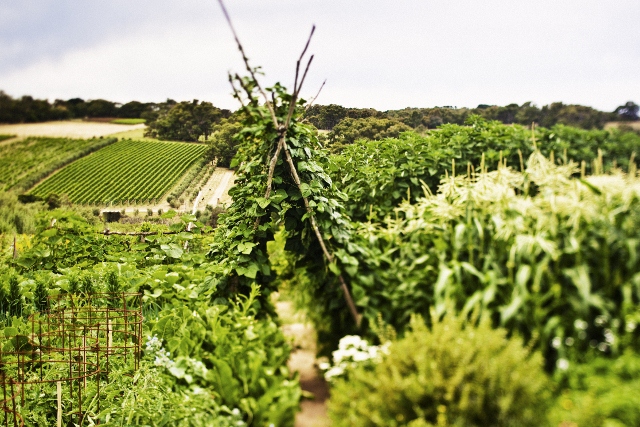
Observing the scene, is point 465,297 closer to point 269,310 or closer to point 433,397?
point 433,397

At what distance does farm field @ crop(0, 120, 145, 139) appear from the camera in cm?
715

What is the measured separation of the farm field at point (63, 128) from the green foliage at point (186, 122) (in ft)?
1.62

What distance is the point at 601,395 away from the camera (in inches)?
69.7

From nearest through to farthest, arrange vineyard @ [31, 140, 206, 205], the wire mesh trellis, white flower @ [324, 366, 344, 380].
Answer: white flower @ [324, 366, 344, 380] → the wire mesh trellis → vineyard @ [31, 140, 206, 205]

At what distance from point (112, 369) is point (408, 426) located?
272 centimetres

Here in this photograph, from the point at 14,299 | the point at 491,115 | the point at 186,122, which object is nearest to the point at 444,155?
the point at 491,115

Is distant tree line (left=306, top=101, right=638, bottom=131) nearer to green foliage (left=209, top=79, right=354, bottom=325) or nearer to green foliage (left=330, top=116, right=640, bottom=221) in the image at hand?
green foliage (left=330, top=116, right=640, bottom=221)

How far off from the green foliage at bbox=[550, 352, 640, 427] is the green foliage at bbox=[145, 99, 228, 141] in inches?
191

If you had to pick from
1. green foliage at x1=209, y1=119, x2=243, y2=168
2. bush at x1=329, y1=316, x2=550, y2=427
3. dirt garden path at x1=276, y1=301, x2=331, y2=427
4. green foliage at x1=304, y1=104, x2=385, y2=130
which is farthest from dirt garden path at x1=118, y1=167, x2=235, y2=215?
bush at x1=329, y1=316, x2=550, y2=427

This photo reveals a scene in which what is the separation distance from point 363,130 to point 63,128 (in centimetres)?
610

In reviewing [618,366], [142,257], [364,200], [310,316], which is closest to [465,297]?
[618,366]

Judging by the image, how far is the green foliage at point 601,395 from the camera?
170 cm

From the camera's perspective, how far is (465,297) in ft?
7.02

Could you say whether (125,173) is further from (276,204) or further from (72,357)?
(276,204)
